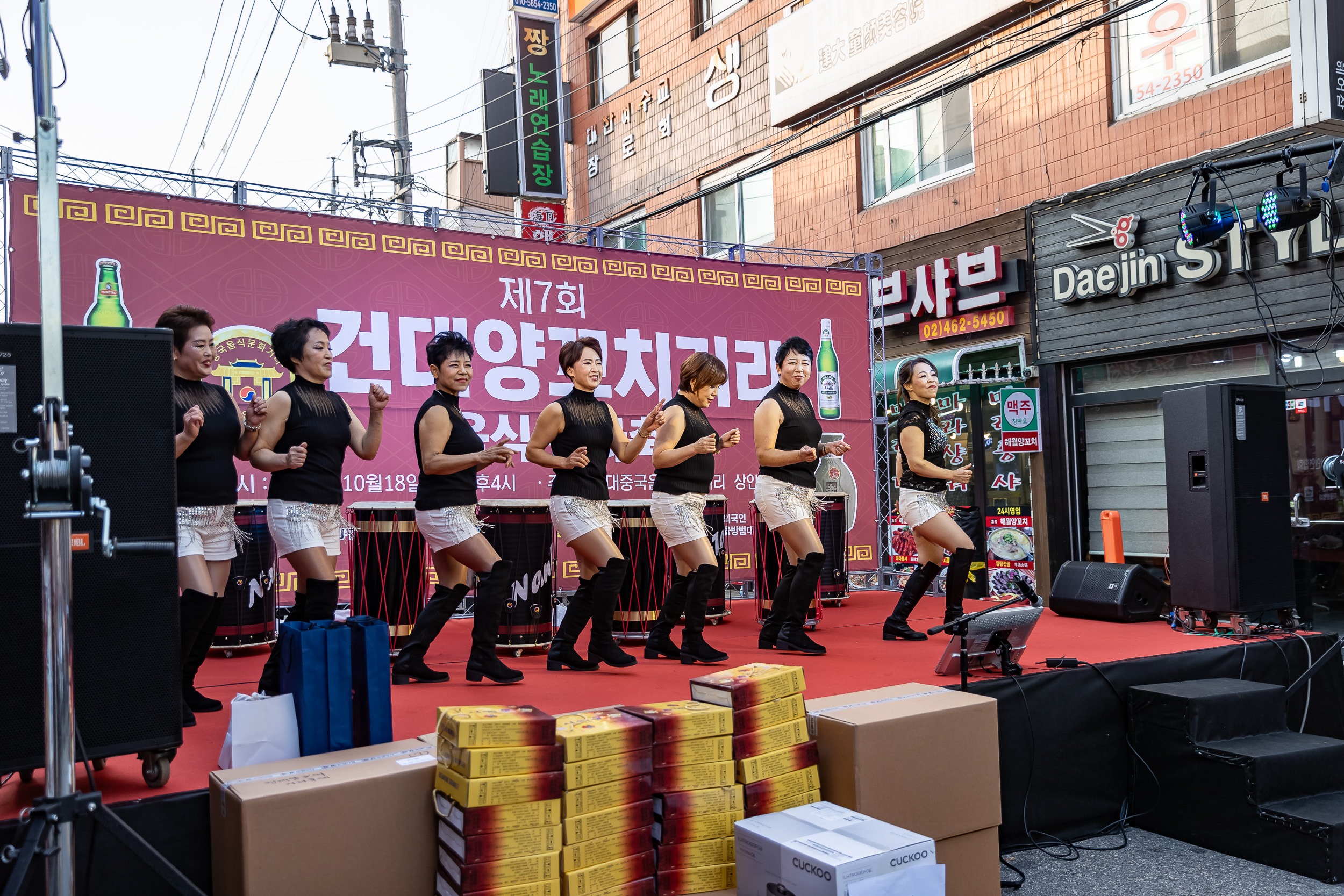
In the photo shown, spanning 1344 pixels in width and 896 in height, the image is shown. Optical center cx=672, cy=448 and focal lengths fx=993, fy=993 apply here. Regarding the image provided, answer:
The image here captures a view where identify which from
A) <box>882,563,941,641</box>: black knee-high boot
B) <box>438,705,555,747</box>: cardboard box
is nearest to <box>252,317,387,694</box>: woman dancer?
<box>438,705,555,747</box>: cardboard box

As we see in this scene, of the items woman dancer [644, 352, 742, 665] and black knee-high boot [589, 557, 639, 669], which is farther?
Result: woman dancer [644, 352, 742, 665]

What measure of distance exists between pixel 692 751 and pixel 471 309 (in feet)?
15.2

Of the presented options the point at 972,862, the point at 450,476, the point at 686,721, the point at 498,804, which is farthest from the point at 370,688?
the point at 972,862

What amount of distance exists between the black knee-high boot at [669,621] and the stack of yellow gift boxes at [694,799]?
2.04 metres

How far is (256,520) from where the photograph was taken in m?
5.79

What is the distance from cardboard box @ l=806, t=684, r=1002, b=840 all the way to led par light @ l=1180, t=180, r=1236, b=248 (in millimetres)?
5063

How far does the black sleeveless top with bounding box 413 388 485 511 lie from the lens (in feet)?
14.3

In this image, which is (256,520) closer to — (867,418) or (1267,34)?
(867,418)

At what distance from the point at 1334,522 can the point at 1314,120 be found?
9.66 feet

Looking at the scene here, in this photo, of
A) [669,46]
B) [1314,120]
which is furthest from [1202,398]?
[669,46]

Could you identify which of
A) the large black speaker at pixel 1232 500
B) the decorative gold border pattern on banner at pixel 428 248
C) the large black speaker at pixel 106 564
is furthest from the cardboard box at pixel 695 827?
the decorative gold border pattern on banner at pixel 428 248

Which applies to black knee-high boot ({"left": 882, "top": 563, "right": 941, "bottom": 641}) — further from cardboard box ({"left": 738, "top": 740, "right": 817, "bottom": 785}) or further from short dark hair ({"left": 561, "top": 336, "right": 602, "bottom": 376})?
cardboard box ({"left": 738, "top": 740, "right": 817, "bottom": 785})

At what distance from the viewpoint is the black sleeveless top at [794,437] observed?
207 inches

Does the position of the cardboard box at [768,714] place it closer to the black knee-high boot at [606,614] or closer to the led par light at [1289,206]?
the black knee-high boot at [606,614]
